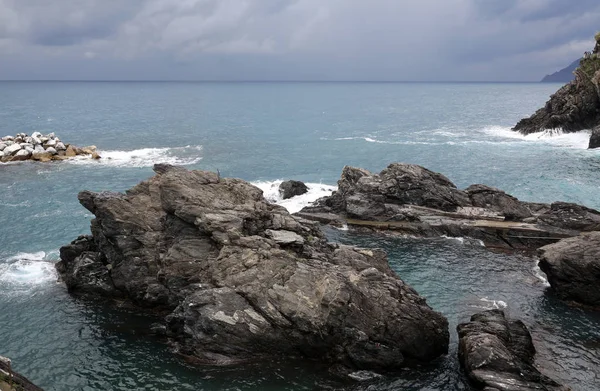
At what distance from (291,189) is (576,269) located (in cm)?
4023

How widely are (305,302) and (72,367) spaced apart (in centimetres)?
1559

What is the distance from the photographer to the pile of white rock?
9262cm

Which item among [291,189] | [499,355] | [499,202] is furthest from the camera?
[291,189]

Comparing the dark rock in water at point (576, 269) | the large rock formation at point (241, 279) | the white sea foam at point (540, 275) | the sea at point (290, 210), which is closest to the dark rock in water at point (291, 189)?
the sea at point (290, 210)

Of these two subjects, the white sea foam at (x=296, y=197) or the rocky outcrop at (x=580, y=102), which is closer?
the white sea foam at (x=296, y=197)

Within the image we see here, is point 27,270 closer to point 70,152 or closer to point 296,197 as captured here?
point 296,197

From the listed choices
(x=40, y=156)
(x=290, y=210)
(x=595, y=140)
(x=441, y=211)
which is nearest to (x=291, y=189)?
(x=290, y=210)

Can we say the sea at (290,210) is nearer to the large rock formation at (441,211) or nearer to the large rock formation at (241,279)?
the large rock formation at (241,279)

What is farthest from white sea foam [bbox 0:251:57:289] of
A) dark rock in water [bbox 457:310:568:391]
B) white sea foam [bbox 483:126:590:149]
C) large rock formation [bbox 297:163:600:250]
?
white sea foam [bbox 483:126:590:149]

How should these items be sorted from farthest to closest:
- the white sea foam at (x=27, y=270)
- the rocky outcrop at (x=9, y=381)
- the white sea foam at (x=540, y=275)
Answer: the white sea foam at (x=540, y=275) → the white sea foam at (x=27, y=270) → the rocky outcrop at (x=9, y=381)

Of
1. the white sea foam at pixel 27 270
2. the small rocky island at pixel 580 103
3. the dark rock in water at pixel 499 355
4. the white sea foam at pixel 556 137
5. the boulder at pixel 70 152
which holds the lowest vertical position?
the white sea foam at pixel 27 270

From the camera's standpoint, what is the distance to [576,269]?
40312 millimetres

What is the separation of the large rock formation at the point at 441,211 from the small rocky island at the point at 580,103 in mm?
57407

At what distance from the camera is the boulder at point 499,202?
186ft
